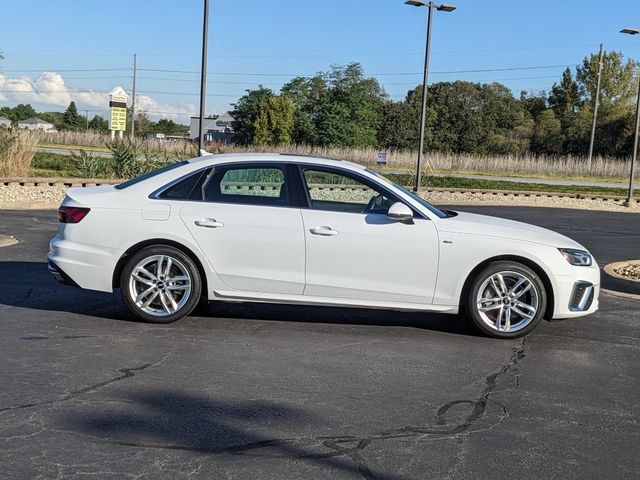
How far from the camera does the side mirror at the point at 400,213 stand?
7.08 meters

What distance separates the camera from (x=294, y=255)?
7.22 metres

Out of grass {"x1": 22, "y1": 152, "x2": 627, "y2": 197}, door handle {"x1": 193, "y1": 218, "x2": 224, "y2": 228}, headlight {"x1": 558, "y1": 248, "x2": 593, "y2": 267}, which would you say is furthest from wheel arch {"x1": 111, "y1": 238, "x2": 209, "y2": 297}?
grass {"x1": 22, "y1": 152, "x2": 627, "y2": 197}

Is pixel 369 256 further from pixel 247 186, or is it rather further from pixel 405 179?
pixel 405 179

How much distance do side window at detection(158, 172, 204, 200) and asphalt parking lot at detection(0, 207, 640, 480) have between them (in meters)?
1.20

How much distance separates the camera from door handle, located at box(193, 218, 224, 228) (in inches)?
285

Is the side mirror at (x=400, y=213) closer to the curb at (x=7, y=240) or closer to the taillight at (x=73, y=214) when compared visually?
the taillight at (x=73, y=214)

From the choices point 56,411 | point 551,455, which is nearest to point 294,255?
point 56,411

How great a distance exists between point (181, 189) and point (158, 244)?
1.84 ft

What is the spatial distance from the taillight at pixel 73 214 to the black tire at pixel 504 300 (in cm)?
364

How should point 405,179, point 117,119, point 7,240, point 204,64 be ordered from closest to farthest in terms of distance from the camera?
point 7,240, point 204,64, point 405,179, point 117,119

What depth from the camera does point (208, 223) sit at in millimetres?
7242

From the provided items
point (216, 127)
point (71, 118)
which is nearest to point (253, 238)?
point (216, 127)

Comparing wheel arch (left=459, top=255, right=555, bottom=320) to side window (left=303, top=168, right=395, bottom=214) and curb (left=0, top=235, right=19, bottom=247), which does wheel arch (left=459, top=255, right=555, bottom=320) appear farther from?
curb (left=0, top=235, right=19, bottom=247)

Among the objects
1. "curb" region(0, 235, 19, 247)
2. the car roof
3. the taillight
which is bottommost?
"curb" region(0, 235, 19, 247)
